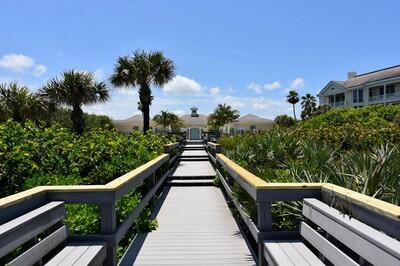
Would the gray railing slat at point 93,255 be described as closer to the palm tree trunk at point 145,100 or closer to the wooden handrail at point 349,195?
the wooden handrail at point 349,195

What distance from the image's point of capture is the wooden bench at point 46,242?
2492 millimetres

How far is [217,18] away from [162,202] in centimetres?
770

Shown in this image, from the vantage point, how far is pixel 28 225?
8.96ft

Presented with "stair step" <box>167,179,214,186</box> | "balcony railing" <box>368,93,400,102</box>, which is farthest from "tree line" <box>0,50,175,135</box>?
"balcony railing" <box>368,93,400,102</box>

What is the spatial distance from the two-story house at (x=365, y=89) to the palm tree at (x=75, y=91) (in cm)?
3607

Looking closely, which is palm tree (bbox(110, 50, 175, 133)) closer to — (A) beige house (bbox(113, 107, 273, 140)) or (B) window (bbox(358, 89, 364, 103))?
(A) beige house (bbox(113, 107, 273, 140))

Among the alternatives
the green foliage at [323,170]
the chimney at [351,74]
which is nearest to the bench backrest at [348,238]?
the green foliage at [323,170]

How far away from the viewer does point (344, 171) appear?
4.48 meters

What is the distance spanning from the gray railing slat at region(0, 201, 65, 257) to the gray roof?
47740 millimetres

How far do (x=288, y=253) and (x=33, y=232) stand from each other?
1949 millimetres

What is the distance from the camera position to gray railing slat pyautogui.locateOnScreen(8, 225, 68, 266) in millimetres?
2488

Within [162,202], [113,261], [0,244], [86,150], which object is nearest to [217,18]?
[162,202]

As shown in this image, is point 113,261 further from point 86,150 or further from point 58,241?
point 86,150

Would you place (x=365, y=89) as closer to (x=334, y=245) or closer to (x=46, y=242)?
(x=334, y=245)
